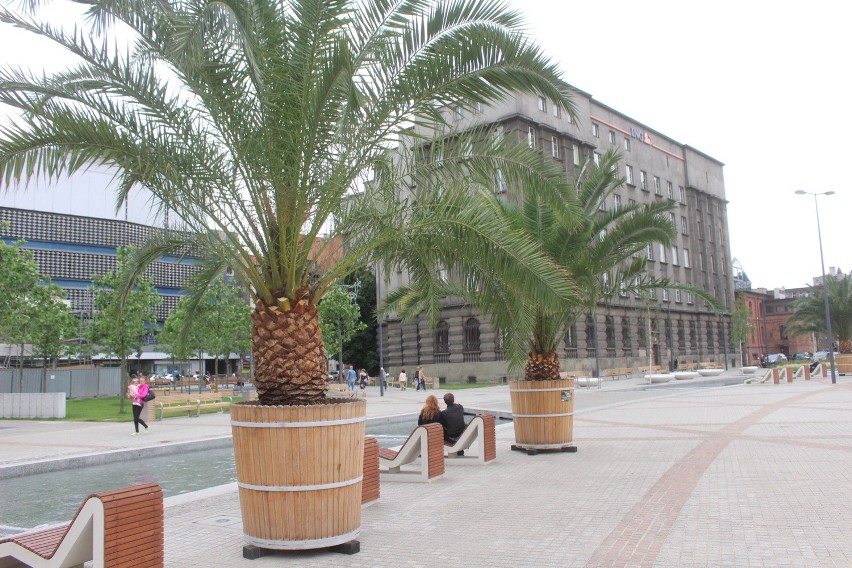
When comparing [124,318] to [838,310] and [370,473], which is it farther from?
[838,310]

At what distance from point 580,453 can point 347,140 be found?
775 cm

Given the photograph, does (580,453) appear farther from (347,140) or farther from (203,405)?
(203,405)

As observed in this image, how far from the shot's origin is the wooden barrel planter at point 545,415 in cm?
1205

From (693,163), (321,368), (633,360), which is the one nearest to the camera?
(321,368)

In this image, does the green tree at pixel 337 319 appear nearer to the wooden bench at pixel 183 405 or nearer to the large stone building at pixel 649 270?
the large stone building at pixel 649 270

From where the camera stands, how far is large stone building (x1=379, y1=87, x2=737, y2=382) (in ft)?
145

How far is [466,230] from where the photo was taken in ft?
22.3

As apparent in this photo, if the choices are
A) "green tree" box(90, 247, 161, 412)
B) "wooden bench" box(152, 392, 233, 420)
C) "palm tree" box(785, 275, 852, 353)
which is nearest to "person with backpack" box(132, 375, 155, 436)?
"wooden bench" box(152, 392, 233, 420)

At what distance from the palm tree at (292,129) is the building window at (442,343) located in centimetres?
3829

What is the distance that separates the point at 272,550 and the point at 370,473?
1.99 meters

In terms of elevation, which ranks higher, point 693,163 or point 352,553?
point 693,163

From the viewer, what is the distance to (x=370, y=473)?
26.0 ft

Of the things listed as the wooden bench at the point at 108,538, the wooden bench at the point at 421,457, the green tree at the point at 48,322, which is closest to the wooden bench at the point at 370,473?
the wooden bench at the point at 421,457

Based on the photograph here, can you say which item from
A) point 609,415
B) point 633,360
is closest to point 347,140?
point 609,415
